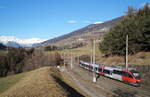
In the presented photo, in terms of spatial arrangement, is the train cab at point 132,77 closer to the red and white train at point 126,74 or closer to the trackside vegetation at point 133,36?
the red and white train at point 126,74

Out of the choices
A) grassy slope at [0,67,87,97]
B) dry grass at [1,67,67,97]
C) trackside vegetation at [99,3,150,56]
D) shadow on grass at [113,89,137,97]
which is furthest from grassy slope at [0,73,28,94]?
trackside vegetation at [99,3,150,56]

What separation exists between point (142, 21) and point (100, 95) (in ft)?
123

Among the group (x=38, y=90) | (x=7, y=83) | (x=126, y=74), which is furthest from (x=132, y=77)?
(x=7, y=83)

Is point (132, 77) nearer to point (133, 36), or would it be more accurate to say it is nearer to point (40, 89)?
point (40, 89)

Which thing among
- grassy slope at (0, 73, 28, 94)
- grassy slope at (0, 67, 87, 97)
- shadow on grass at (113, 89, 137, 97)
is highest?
grassy slope at (0, 67, 87, 97)

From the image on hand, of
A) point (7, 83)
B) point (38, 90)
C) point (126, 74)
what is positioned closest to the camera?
point (38, 90)

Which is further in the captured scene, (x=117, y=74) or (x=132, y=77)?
(x=117, y=74)

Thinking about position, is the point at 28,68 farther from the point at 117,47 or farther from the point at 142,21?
the point at 142,21

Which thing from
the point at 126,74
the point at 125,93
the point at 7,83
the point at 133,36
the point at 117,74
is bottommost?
the point at 7,83

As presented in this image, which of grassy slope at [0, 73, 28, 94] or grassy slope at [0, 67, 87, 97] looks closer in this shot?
grassy slope at [0, 67, 87, 97]

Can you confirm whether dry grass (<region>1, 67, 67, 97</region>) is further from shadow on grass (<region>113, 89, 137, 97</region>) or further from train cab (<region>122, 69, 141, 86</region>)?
train cab (<region>122, 69, 141, 86</region>)

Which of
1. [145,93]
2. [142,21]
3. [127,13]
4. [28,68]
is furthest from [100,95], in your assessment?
[28,68]

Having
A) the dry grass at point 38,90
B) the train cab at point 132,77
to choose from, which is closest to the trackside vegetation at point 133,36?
the train cab at point 132,77

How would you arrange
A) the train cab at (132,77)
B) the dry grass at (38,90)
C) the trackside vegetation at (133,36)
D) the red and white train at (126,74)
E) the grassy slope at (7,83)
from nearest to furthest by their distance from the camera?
the dry grass at (38,90) → the train cab at (132,77) → the red and white train at (126,74) → the grassy slope at (7,83) → the trackside vegetation at (133,36)
